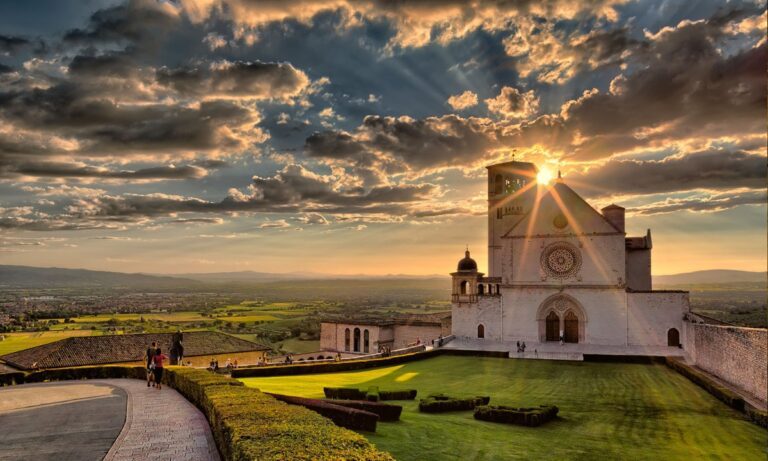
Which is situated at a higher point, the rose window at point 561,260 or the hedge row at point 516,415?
the rose window at point 561,260

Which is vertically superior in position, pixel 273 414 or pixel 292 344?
pixel 273 414

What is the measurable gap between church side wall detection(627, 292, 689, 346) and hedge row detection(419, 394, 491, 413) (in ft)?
97.6

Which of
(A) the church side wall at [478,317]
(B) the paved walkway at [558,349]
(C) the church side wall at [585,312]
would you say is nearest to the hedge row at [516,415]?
(B) the paved walkway at [558,349]

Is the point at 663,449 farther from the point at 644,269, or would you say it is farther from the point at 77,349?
the point at 77,349

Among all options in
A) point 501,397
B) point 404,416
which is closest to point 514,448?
point 404,416

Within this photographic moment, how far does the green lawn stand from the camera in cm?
1336

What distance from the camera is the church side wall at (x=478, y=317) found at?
1937 inches

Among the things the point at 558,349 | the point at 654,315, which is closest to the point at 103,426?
the point at 558,349

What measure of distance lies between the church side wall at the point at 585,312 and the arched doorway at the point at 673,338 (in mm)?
3209

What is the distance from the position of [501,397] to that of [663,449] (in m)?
8.86

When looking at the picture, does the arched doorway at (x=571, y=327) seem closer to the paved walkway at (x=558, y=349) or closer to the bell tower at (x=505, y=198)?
the paved walkway at (x=558, y=349)

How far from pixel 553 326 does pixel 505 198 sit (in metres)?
15.4

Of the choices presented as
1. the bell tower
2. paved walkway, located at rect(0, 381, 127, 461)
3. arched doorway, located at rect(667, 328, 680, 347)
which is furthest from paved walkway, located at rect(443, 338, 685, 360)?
paved walkway, located at rect(0, 381, 127, 461)

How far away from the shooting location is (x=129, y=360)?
49.0m
